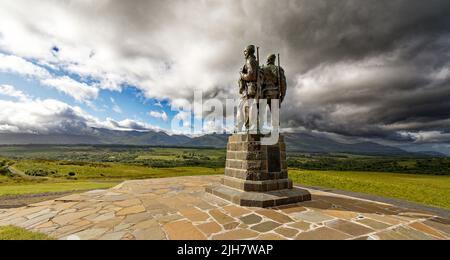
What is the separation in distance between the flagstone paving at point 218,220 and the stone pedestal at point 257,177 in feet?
1.22

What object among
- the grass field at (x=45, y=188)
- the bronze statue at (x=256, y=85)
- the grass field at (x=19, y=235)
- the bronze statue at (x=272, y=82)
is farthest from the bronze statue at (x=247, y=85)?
the grass field at (x=45, y=188)

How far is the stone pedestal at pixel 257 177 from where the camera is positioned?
6836 millimetres

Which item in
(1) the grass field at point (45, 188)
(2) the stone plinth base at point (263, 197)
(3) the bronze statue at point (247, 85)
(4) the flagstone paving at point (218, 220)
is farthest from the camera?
(1) the grass field at point (45, 188)

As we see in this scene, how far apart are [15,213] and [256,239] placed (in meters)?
7.45

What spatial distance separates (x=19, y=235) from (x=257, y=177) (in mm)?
6347

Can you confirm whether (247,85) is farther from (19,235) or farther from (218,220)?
(19,235)

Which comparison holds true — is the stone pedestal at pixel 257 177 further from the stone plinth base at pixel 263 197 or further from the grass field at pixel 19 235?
the grass field at pixel 19 235

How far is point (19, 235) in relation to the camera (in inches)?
170

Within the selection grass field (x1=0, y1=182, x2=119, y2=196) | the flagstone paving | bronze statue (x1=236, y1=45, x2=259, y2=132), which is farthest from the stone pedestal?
grass field (x1=0, y1=182, x2=119, y2=196)

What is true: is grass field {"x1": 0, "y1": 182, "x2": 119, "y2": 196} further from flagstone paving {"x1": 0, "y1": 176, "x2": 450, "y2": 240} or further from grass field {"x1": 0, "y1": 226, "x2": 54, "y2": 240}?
grass field {"x1": 0, "y1": 226, "x2": 54, "y2": 240}

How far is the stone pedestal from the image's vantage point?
6836 millimetres

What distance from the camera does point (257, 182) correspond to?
7227 millimetres

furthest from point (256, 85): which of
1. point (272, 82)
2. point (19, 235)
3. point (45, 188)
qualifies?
point (45, 188)
